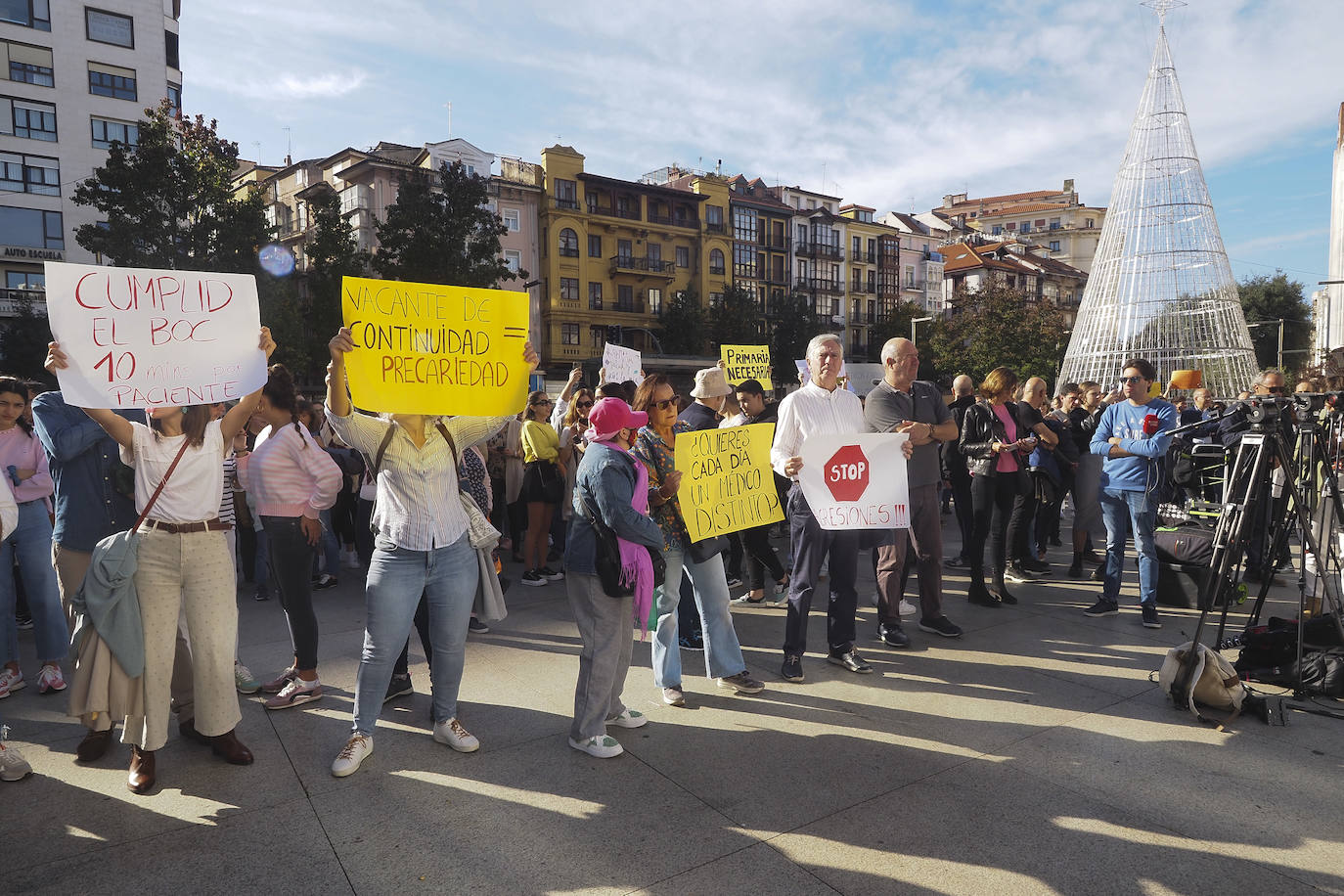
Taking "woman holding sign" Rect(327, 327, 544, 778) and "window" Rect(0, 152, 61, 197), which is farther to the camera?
"window" Rect(0, 152, 61, 197)

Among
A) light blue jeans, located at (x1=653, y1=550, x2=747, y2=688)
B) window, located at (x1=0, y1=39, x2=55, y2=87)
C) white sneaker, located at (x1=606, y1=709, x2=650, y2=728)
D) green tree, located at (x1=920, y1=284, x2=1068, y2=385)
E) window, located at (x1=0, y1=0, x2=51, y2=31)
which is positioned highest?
window, located at (x1=0, y1=0, x2=51, y2=31)

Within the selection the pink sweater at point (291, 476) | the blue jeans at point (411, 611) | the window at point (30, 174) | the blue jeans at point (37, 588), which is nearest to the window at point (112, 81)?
the window at point (30, 174)

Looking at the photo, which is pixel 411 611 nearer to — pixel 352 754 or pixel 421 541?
pixel 421 541

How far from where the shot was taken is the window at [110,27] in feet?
136

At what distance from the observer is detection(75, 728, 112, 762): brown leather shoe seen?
12.8 feet

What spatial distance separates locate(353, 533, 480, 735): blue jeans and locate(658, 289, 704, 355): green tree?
46093 millimetres

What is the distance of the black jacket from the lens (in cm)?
688

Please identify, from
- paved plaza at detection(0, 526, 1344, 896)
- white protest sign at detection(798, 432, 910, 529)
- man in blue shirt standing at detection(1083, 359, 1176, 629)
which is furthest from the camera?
man in blue shirt standing at detection(1083, 359, 1176, 629)

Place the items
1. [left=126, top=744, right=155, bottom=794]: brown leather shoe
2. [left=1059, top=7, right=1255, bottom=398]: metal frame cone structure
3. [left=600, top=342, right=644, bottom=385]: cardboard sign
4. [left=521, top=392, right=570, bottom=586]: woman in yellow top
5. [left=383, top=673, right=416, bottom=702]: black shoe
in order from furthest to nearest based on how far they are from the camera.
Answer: [left=1059, top=7, right=1255, bottom=398]: metal frame cone structure < [left=600, top=342, right=644, bottom=385]: cardboard sign < [left=521, top=392, right=570, bottom=586]: woman in yellow top < [left=383, top=673, right=416, bottom=702]: black shoe < [left=126, top=744, right=155, bottom=794]: brown leather shoe

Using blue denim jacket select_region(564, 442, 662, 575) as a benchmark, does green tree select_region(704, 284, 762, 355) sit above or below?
above

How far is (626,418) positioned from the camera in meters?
3.94

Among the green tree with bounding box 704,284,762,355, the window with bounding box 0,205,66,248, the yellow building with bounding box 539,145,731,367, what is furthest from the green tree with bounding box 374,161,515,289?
the window with bounding box 0,205,66,248

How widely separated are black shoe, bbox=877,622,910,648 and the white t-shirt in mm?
4380

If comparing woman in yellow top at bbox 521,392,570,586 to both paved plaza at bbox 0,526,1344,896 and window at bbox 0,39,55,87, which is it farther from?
window at bbox 0,39,55,87
